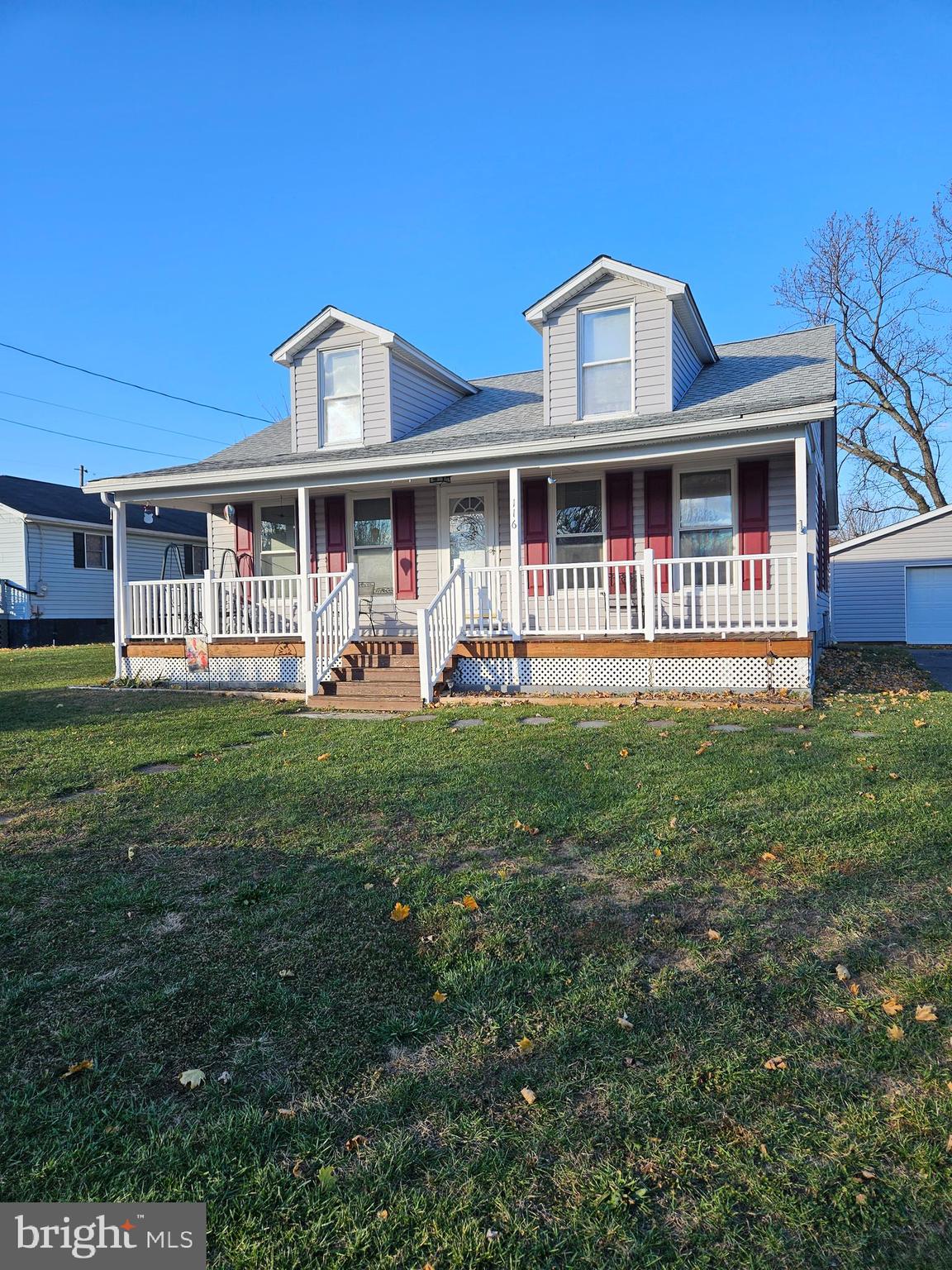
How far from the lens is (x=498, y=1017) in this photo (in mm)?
2486

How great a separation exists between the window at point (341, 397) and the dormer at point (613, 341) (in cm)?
326

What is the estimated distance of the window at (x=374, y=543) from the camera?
508 inches

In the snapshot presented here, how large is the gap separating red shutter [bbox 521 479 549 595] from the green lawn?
7.10 metres

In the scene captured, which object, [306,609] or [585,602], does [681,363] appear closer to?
[585,602]

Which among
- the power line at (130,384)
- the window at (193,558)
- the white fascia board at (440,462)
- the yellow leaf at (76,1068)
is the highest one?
the power line at (130,384)

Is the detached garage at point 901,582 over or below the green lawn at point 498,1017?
over

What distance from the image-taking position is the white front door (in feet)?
40.2

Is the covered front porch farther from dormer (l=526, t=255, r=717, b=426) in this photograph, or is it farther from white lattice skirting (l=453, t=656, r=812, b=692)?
dormer (l=526, t=255, r=717, b=426)

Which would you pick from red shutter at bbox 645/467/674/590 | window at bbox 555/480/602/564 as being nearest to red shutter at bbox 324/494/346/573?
window at bbox 555/480/602/564

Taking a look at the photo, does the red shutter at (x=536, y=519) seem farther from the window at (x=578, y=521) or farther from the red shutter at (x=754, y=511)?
the red shutter at (x=754, y=511)

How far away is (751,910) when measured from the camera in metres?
3.17

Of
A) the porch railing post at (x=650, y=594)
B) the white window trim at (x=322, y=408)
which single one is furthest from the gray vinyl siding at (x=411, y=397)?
the porch railing post at (x=650, y=594)

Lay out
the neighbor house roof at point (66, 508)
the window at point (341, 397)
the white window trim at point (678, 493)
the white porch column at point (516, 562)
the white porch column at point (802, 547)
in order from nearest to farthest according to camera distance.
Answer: the white porch column at point (802, 547)
the white porch column at point (516, 562)
the white window trim at point (678, 493)
the window at point (341, 397)
the neighbor house roof at point (66, 508)

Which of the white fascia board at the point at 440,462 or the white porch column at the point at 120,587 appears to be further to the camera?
the white porch column at the point at 120,587
